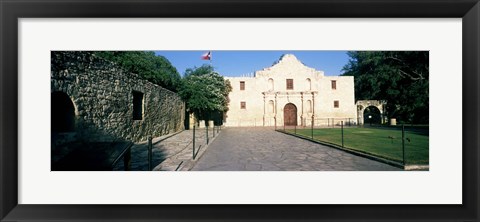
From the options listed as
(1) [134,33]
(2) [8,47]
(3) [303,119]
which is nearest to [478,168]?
(1) [134,33]

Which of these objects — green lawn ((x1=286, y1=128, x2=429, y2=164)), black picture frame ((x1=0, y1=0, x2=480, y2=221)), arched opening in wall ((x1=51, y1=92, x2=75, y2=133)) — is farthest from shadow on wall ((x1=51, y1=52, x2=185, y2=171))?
green lawn ((x1=286, y1=128, x2=429, y2=164))

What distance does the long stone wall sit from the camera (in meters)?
5.96

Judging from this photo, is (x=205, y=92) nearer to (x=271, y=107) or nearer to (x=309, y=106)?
(x=271, y=107)

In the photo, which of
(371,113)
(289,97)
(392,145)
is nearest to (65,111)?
(392,145)

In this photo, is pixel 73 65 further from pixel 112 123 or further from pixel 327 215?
pixel 327 215

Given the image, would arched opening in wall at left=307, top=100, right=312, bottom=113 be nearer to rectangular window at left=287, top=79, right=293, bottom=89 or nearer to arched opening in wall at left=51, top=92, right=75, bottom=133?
rectangular window at left=287, top=79, right=293, bottom=89

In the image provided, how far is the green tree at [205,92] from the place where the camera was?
72.2 feet

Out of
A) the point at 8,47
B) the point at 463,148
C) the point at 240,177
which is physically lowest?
the point at 240,177

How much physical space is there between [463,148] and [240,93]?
78.8 feet

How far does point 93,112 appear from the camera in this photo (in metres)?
7.22

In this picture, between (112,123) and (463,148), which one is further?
(112,123)

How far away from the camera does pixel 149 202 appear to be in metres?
3.34

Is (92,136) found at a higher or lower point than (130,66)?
lower

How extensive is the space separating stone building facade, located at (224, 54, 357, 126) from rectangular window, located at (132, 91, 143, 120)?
15.4 metres
